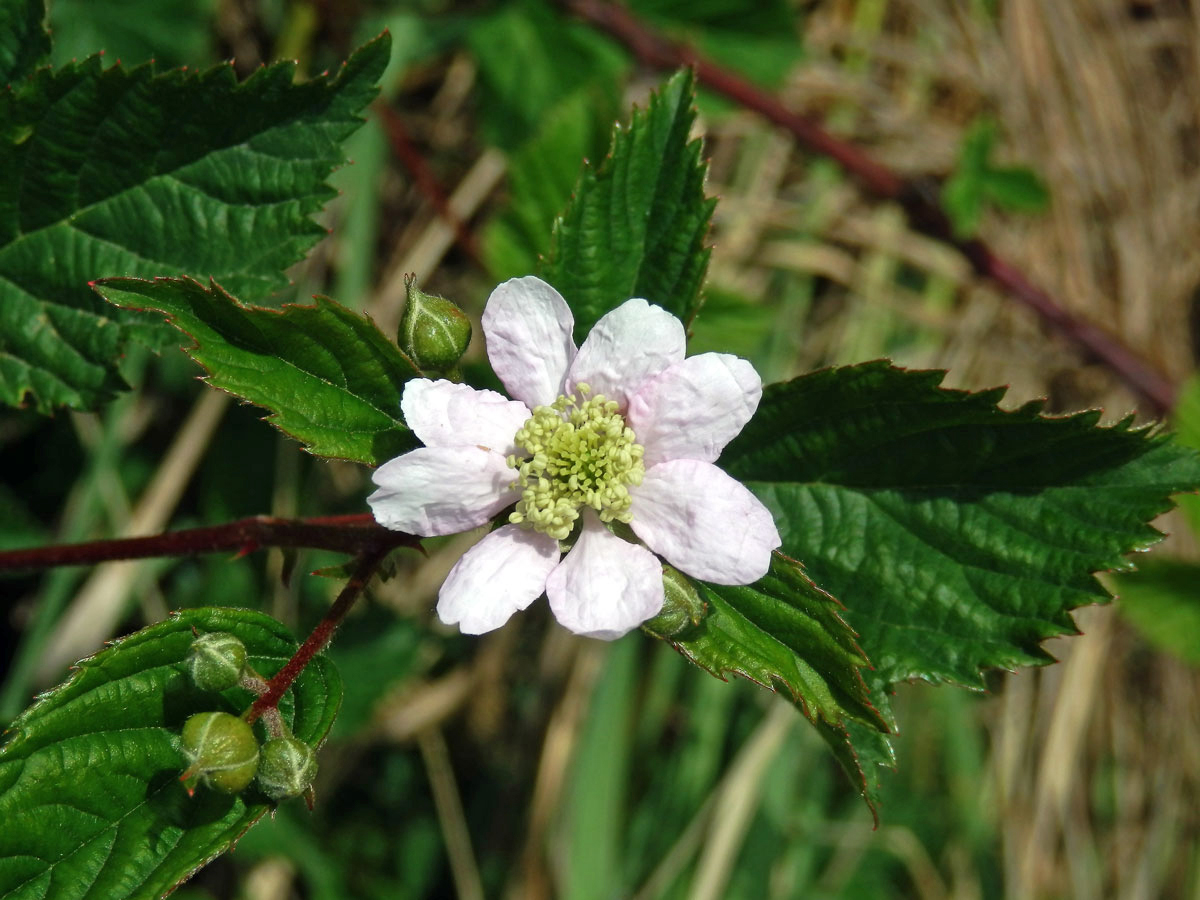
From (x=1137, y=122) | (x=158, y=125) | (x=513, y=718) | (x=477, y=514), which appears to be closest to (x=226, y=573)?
(x=513, y=718)

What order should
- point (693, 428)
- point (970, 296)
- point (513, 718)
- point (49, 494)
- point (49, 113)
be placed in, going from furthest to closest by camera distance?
point (970, 296) < point (513, 718) < point (49, 494) < point (49, 113) < point (693, 428)

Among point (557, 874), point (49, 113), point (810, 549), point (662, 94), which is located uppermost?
point (662, 94)

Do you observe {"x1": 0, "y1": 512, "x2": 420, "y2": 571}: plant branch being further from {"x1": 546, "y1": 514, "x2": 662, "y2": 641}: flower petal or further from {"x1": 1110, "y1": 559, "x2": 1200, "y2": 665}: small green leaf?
{"x1": 1110, "y1": 559, "x2": 1200, "y2": 665}: small green leaf

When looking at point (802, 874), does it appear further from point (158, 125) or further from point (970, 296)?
point (158, 125)

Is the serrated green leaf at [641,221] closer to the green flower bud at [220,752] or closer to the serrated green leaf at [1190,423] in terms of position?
the green flower bud at [220,752]

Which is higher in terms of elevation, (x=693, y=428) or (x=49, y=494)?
(x=693, y=428)

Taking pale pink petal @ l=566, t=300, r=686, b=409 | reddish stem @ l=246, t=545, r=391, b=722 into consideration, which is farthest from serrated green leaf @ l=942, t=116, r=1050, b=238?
reddish stem @ l=246, t=545, r=391, b=722

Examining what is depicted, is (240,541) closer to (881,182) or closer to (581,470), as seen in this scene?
(581,470)
